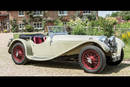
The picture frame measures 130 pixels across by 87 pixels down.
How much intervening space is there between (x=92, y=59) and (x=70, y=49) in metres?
0.70

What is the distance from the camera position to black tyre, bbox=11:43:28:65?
6.77 m

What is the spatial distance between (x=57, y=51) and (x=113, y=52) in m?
1.62

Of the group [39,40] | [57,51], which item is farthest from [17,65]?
[57,51]

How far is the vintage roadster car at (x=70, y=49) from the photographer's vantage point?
5311 millimetres

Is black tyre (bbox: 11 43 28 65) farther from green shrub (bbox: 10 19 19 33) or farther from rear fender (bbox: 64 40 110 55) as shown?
green shrub (bbox: 10 19 19 33)

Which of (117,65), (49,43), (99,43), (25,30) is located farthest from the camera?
(25,30)

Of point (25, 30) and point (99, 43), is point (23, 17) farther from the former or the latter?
point (99, 43)

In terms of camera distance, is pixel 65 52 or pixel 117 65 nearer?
A: pixel 65 52

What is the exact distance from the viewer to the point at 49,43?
6164mm

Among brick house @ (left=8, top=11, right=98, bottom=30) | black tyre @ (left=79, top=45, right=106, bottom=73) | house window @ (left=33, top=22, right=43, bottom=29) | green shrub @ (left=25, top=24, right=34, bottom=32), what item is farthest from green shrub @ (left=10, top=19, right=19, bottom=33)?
black tyre @ (left=79, top=45, right=106, bottom=73)

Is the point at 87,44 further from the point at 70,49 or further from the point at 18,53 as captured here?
the point at 18,53

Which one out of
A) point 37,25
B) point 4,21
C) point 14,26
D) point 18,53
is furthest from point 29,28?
point 18,53

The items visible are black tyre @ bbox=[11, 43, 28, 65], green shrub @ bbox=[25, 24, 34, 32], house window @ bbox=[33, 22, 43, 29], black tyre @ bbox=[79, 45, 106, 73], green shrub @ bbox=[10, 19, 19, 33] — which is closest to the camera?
black tyre @ bbox=[79, 45, 106, 73]

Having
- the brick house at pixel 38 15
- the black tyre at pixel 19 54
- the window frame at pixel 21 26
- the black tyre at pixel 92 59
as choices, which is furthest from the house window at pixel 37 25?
the black tyre at pixel 92 59
